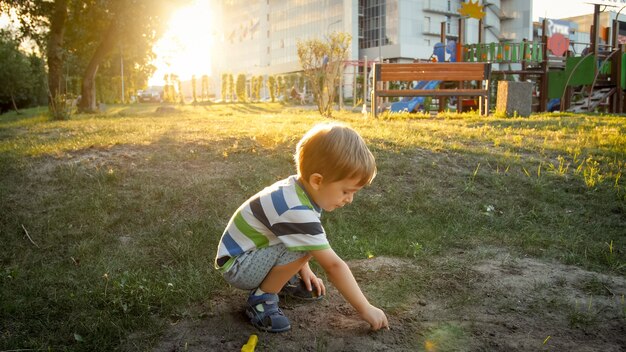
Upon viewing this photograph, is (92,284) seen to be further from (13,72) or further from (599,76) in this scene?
(13,72)

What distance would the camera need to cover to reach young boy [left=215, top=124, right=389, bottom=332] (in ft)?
7.10

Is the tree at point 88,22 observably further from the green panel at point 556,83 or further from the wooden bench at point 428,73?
the green panel at point 556,83

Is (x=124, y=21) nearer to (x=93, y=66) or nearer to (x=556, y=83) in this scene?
(x=93, y=66)

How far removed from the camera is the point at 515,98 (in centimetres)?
1034

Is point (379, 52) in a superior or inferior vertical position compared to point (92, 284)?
superior

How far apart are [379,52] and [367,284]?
49.1 meters

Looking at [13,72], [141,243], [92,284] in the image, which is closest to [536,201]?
Result: [141,243]

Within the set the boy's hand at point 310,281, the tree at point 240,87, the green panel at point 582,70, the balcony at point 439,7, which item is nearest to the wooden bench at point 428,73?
the green panel at point 582,70

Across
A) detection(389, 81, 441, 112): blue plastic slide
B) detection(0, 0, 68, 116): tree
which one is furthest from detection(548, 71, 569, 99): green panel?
detection(0, 0, 68, 116): tree

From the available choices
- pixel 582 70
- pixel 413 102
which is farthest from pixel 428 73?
pixel 413 102

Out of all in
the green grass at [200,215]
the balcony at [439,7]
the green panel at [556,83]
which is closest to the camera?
the green grass at [200,215]

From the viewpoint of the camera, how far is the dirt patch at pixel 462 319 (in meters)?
2.29

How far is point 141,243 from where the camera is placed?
3615 millimetres

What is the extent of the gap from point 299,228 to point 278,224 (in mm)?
106
